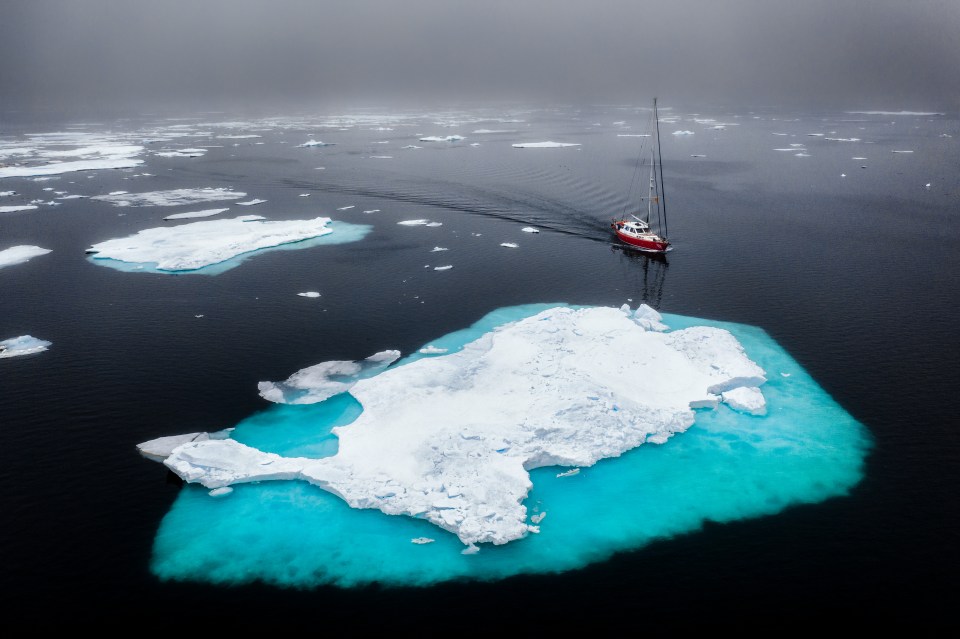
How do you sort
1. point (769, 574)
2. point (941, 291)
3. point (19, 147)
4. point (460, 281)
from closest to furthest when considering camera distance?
point (769, 574) → point (941, 291) → point (460, 281) → point (19, 147)

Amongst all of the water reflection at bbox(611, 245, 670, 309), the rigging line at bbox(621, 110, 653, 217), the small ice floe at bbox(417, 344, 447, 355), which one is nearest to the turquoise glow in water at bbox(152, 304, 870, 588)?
the small ice floe at bbox(417, 344, 447, 355)

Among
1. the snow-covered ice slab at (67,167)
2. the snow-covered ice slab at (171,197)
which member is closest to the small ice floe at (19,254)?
the snow-covered ice slab at (171,197)

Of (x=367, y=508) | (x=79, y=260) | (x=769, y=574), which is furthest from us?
(x=79, y=260)

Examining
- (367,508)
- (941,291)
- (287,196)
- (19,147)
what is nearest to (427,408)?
(367,508)

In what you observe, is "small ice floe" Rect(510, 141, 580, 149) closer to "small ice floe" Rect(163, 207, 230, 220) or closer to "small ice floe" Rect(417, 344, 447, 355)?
"small ice floe" Rect(163, 207, 230, 220)

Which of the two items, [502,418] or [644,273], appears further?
[644,273]

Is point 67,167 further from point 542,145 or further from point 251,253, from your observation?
point 542,145

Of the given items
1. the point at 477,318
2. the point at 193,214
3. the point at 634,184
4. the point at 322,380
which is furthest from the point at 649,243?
the point at 193,214

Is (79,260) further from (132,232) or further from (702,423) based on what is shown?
(702,423)
